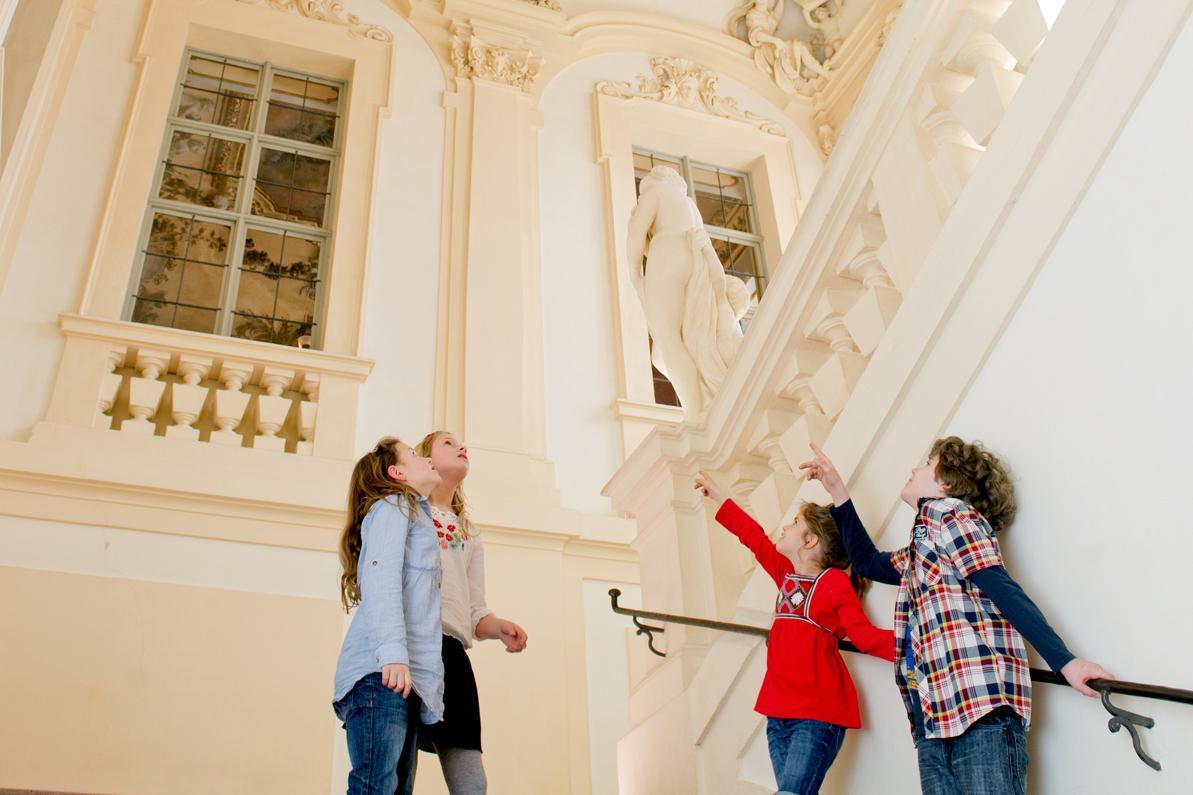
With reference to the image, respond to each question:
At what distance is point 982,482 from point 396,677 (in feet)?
4.25

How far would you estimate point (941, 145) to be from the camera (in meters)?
2.90

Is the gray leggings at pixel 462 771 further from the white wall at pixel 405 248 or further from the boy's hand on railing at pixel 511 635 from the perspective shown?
the white wall at pixel 405 248

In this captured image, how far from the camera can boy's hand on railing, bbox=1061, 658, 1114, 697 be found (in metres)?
1.90

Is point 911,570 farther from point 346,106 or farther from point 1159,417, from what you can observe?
point 346,106

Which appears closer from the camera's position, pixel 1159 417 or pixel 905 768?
pixel 1159 417

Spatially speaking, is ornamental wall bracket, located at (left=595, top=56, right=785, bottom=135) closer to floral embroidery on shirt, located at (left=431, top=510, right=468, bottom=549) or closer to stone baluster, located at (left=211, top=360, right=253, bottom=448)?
stone baluster, located at (left=211, top=360, right=253, bottom=448)

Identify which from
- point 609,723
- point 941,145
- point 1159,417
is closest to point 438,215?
point 609,723

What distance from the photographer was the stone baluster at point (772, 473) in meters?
3.28

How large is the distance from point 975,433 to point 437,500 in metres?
1.40

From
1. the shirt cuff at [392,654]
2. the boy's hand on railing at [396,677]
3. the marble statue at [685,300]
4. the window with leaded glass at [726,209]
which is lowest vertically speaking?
the boy's hand on railing at [396,677]

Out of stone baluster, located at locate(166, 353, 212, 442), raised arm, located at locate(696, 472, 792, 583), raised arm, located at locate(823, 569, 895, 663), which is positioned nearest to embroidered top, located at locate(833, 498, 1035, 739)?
raised arm, located at locate(823, 569, 895, 663)

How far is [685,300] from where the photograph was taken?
4.53 meters

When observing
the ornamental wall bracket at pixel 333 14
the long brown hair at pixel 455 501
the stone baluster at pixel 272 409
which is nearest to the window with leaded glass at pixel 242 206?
the stone baluster at pixel 272 409

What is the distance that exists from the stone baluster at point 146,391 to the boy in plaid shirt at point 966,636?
4.57 metres
